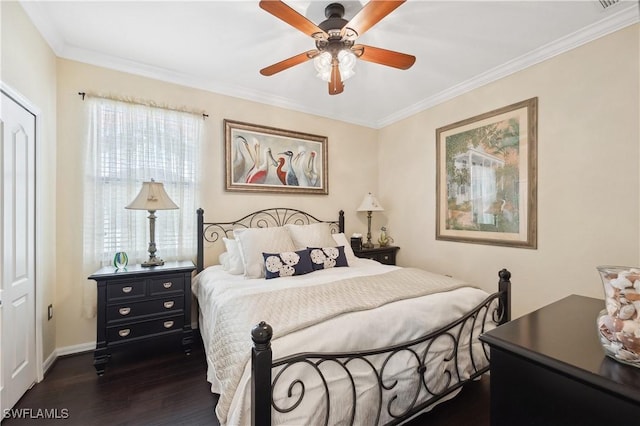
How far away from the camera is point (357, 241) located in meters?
3.84

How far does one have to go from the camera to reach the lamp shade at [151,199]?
2.46 m

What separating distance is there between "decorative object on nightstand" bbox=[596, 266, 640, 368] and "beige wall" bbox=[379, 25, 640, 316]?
73.6 inches

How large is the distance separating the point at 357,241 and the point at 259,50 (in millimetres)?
2560

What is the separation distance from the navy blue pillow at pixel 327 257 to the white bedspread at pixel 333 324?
31cm

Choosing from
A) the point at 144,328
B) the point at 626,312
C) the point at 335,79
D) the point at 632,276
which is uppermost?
the point at 335,79

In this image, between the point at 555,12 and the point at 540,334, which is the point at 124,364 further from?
the point at 555,12

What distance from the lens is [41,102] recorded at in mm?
2176

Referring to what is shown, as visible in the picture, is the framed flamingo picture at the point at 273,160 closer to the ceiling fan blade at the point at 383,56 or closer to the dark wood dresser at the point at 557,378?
the ceiling fan blade at the point at 383,56

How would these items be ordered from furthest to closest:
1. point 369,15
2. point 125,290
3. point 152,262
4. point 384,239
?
point 384,239 → point 152,262 → point 125,290 → point 369,15

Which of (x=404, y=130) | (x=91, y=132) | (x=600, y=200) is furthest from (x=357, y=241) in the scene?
(x=91, y=132)

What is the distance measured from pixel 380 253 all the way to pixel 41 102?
382 centimetres

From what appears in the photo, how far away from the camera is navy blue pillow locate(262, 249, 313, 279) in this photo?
7.95ft

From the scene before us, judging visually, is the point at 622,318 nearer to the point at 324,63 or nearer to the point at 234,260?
the point at 324,63

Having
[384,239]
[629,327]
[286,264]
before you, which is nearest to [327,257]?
→ [286,264]
